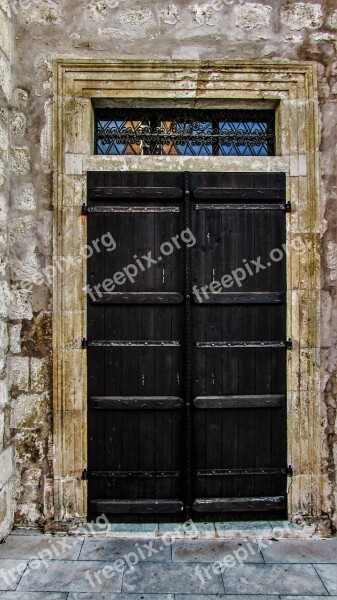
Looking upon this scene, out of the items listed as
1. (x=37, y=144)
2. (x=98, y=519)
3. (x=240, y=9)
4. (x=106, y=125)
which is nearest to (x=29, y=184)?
(x=37, y=144)

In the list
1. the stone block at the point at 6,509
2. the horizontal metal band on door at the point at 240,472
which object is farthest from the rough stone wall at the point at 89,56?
the horizontal metal band on door at the point at 240,472

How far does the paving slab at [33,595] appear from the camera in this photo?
2195mm

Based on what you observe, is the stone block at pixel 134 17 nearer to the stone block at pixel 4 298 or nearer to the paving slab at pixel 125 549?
the stone block at pixel 4 298

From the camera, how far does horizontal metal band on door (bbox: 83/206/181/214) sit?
285cm

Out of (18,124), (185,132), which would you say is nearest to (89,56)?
(18,124)

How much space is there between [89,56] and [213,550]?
133 inches

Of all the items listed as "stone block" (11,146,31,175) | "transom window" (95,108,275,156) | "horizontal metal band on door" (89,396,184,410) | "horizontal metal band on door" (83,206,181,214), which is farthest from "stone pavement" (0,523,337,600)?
"transom window" (95,108,275,156)

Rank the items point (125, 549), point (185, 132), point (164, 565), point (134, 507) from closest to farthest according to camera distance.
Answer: point (164, 565) < point (125, 549) < point (134, 507) < point (185, 132)

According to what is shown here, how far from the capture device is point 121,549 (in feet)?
8.51

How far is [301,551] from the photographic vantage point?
2611mm

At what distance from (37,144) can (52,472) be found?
2.24 metres

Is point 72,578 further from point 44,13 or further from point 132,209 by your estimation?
point 44,13

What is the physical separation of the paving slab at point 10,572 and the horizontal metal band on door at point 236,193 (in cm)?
256

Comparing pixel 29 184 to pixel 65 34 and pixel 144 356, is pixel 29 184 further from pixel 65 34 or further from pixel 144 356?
pixel 144 356
